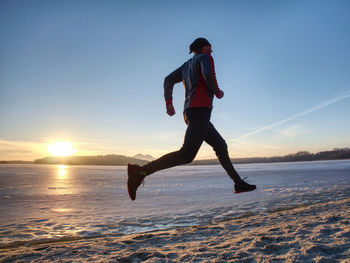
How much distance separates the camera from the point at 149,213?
553 cm

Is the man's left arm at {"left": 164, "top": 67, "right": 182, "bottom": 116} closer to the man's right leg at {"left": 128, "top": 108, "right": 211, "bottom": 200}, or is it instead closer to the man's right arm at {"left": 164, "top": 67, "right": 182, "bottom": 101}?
the man's right arm at {"left": 164, "top": 67, "right": 182, "bottom": 101}

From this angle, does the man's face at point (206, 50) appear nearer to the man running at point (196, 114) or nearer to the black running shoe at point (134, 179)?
the man running at point (196, 114)

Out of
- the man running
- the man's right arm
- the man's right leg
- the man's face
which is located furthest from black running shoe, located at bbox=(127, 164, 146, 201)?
the man's face

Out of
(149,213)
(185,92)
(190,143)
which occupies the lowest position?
(149,213)

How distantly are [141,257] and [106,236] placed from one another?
4.08ft

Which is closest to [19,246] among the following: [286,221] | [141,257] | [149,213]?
[141,257]

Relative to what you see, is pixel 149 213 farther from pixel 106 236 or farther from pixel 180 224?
pixel 106 236

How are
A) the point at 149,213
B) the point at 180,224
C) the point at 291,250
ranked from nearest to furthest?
the point at 291,250, the point at 180,224, the point at 149,213

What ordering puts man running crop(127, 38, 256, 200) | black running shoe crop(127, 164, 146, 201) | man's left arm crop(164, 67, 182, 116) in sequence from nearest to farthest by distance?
man running crop(127, 38, 256, 200)
black running shoe crop(127, 164, 146, 201)
man's left arm crop(164, 67, 182, 116)

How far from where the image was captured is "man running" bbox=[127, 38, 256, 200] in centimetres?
293

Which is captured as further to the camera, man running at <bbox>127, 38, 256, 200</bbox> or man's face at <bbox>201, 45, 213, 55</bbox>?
man's face at <bbox>201, 45, 213, 55</bbox>

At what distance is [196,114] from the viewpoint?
2.97 meters

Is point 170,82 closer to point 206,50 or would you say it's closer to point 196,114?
point 206,50

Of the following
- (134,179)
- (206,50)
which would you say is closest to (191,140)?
(134,179)
